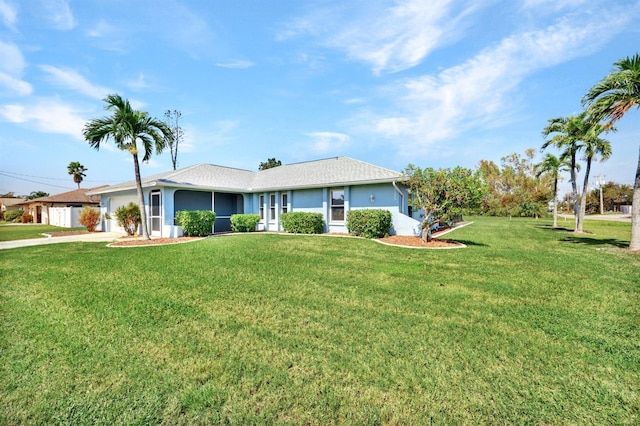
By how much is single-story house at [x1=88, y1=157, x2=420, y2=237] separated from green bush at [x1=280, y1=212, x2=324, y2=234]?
1.72 feet

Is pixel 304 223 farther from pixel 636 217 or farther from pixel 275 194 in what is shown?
pixel 636 217

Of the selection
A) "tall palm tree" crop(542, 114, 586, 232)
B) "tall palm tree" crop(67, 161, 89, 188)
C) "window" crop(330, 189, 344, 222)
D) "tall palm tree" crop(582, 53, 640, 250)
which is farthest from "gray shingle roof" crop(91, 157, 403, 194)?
"tall palm tree" crop(67, 161, 89, 188)

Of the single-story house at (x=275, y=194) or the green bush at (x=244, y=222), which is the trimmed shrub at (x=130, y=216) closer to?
the single-story house at (x=275, y=194)

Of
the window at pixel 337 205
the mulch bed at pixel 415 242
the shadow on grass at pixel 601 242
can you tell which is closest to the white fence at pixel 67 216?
the window at pixel 337 205

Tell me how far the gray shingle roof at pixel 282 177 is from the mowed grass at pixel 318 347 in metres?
8.41

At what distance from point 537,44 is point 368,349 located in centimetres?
1291

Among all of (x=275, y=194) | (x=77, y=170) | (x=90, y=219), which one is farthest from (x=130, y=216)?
(x=77, y=170)

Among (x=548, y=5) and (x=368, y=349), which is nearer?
(x=368, y=349)

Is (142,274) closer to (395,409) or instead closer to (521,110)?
(395,409)

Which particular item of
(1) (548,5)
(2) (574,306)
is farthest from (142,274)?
(1) (548,5)

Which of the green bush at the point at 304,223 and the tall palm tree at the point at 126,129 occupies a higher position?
the tall palm tree at the point at 126,129

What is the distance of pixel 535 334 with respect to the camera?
158 inches

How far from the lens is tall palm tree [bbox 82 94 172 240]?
13.0 metres

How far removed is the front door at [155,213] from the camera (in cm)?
1612
